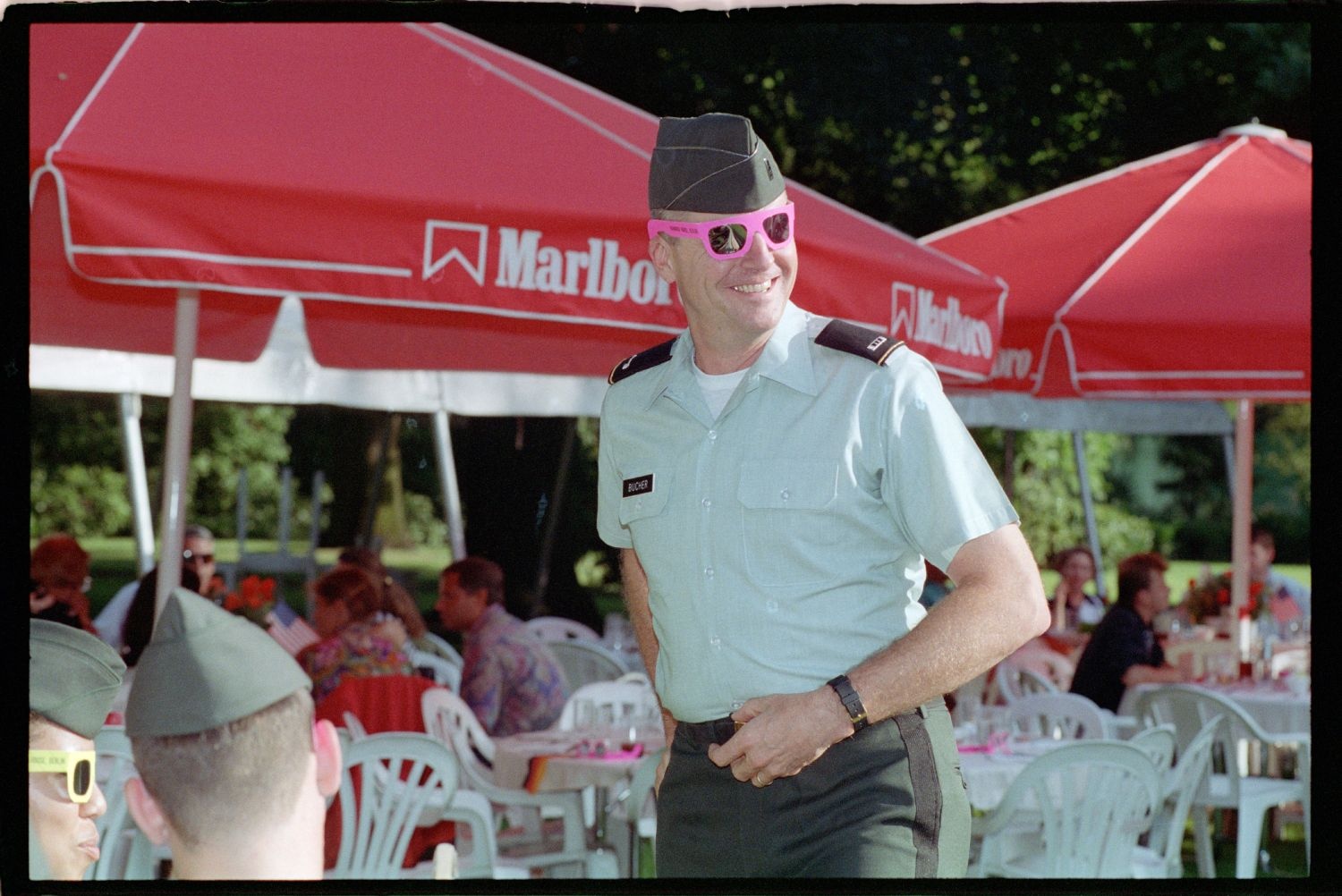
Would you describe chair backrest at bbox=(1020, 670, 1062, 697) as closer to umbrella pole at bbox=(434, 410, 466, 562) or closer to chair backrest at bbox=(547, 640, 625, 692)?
chair backrest at bbox=(547, 640, 625, 692)

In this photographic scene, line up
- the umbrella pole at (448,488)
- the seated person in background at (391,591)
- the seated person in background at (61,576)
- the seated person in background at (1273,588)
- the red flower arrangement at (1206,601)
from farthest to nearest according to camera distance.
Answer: the umbrella pole at (448,488) < the red flower arrangement at (1206,601) < the seated person in background at (1273,588) < the seated person in background at (391,591) < the seated person in background at (61,576)

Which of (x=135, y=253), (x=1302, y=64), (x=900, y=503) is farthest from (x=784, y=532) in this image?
(x=1302, y=64)

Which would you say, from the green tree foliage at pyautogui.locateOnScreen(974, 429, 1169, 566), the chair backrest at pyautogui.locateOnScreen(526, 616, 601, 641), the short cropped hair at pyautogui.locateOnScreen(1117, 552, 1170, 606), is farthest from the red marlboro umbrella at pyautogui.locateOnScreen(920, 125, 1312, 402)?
the green tree foliage at pyautogui.locateOnScreen(974, 429, 1169, 566)

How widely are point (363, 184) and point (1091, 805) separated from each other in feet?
10.3

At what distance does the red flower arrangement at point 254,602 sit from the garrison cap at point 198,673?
568 centimetres

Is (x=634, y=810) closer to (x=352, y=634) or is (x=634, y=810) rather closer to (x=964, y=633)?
(x=352, y=634)

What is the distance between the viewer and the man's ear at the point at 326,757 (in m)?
2.08

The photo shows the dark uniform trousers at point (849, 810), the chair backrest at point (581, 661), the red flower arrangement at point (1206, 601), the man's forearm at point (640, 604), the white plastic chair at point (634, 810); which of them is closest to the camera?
the dark uniform trousers at point (849, 810)

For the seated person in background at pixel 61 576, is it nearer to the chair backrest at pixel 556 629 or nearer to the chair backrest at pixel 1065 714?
the chair backrest at pixel 556 629

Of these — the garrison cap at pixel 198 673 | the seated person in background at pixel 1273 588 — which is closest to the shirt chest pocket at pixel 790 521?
the garrison cap at pixel 198 673

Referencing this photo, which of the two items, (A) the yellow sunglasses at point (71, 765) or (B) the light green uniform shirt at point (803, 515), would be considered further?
(B) the light green uniform shirt at point (803, 515)

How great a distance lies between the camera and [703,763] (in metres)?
2.82

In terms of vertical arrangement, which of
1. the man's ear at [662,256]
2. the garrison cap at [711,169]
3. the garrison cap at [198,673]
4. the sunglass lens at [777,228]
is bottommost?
the garrison cap at [198,673]

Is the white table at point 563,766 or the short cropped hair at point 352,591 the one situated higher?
the short cropped hair at point 352,591
